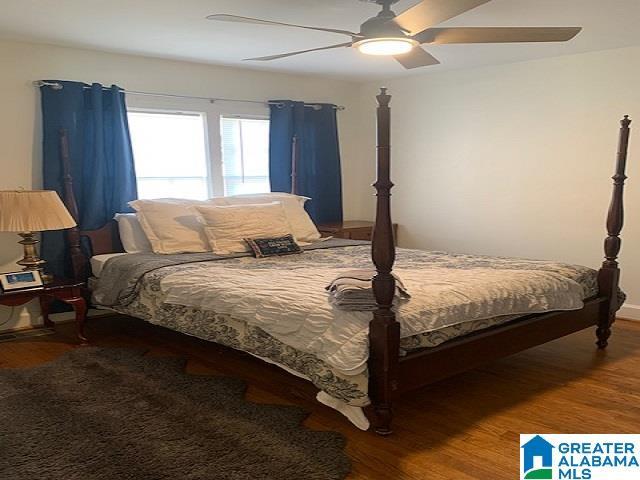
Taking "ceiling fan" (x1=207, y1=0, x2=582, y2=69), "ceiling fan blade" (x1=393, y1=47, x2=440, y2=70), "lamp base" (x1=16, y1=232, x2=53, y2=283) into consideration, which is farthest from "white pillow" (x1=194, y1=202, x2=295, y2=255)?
"ceiling fan" (x1=207, y1=0, x2=582, y2=69)

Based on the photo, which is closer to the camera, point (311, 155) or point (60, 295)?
point (60, 295)

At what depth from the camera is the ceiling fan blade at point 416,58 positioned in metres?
3.10

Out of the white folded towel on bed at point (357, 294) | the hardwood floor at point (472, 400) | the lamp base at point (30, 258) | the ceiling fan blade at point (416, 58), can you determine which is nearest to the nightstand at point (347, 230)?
the hardwood floor at point (472, 400)

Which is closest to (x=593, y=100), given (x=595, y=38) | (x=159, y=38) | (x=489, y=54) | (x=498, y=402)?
(x=595, y=38)

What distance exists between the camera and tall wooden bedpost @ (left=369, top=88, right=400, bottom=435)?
89.6 inches

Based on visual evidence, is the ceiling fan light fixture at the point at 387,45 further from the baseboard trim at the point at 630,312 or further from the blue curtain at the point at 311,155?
the baseboard trim at the point at 630,312

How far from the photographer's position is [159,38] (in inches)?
149

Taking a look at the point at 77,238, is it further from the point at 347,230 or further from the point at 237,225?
the point at 347,230

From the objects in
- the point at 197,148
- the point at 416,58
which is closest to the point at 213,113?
the point at 197,148

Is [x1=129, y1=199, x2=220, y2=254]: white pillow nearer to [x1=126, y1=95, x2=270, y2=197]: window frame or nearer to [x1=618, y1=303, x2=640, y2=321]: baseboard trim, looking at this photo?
[x1=126, y1=95, x2=270, y2=197]: window frame

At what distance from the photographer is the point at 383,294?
7.52 feet

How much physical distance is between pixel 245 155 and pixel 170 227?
4.57ft

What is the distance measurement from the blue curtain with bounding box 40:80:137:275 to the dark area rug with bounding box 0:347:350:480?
55.9 inches

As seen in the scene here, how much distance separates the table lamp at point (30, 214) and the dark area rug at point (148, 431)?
900 mm
